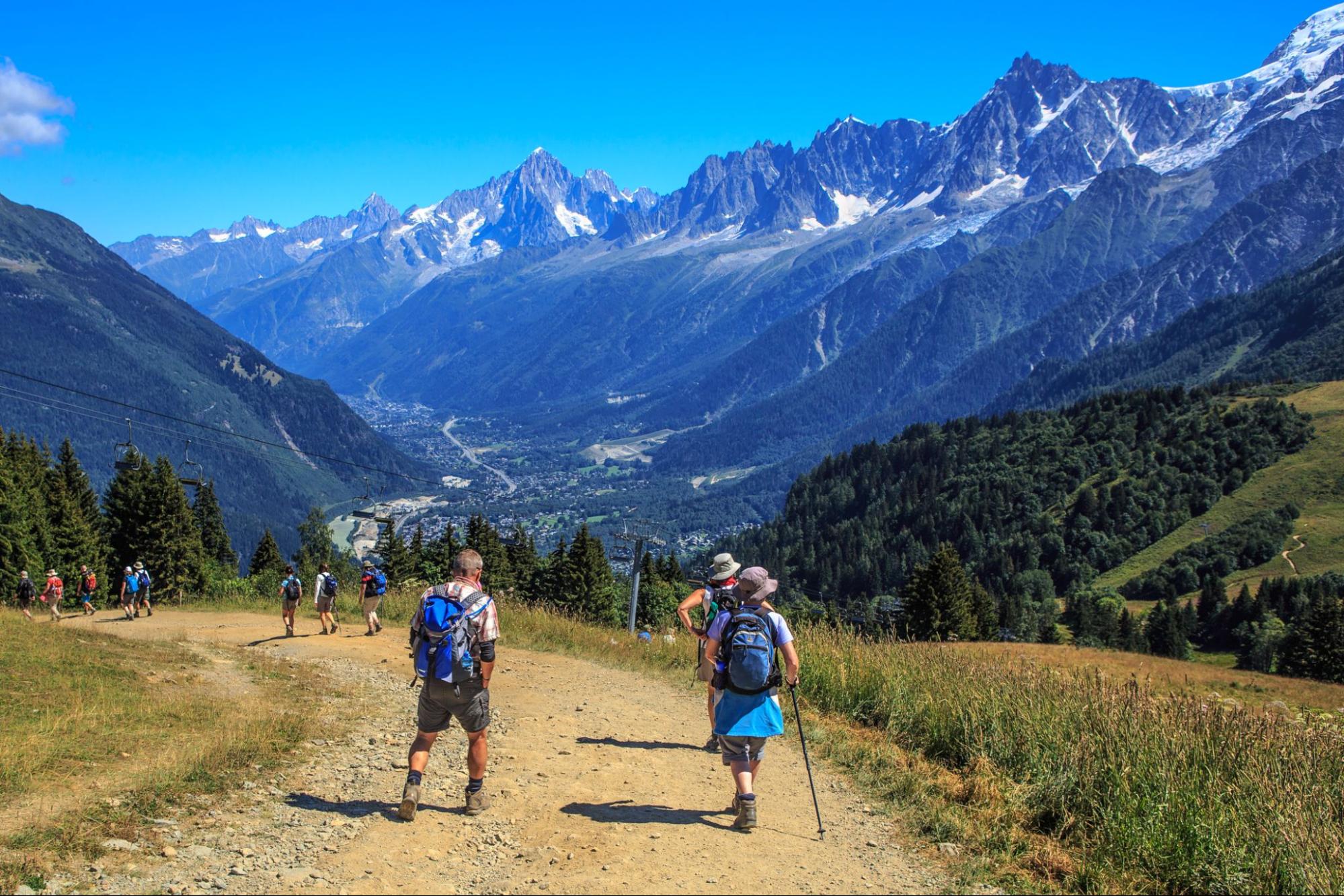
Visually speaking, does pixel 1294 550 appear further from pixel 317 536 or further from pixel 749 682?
pixel 749 682

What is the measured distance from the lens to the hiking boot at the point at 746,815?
9008 millimetres

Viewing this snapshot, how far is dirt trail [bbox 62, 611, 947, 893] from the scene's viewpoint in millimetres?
7578

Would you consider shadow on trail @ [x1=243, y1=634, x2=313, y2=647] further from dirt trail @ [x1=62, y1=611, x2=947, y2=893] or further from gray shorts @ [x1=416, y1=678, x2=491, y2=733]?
gray shorts @ [x1=416, y1=678, x2=491, y2=733]

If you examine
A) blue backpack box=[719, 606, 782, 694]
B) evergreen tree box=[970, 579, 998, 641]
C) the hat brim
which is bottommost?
evergreen tree box=[970, 579, 998, 641]

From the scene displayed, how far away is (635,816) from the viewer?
9.34 meters

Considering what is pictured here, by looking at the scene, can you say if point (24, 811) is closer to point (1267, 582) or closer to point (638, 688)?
point (638, 688)

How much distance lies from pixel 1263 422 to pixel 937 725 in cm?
17478

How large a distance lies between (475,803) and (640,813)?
163 centimetres

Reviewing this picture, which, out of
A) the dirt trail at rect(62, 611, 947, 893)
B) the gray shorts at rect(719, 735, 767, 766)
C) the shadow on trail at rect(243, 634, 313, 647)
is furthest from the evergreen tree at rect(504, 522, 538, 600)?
the gray shorts at rect(719, 735, 767, 766)

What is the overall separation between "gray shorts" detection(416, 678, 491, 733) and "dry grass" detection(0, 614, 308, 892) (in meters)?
2.17

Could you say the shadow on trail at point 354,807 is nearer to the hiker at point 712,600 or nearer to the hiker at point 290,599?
the hiker at point 712,600

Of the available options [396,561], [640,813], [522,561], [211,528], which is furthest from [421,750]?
[211,528]

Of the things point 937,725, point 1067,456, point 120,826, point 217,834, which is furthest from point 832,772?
point 1067,456

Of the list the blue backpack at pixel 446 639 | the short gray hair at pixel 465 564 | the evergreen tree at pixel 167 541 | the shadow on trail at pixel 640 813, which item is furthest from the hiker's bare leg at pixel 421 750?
the evergreen tree at pixel 167 541
